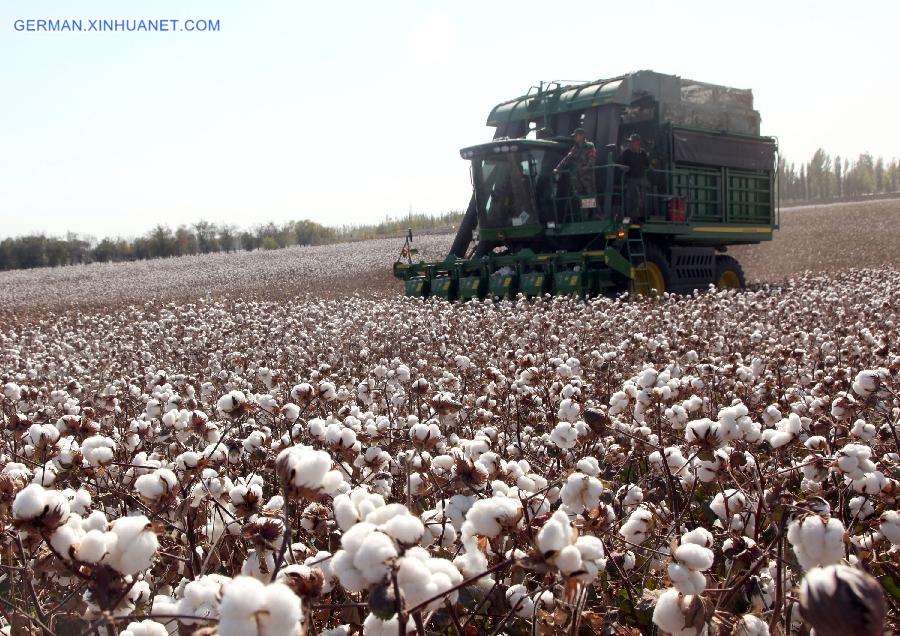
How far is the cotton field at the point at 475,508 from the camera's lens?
1.51 m

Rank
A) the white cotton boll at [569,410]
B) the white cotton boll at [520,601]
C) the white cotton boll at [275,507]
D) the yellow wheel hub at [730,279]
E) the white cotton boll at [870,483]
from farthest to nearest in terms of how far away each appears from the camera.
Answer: the yellow wheel hub at [730,279]
the white cotton boll at [569,410]
the white cotton boll at [870,483]
the white cotton boll at [275,507]
the white cotton boll at [520,601]

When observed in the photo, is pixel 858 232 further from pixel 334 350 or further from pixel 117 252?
pixel 117 252

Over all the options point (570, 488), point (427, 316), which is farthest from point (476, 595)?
point (427, 316)

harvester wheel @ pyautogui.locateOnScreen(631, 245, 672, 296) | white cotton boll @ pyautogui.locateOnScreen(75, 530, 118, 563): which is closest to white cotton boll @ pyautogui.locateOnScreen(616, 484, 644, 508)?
white cotton boll @ pyautogui.locateOnScreen(75, 530, 118, 563)

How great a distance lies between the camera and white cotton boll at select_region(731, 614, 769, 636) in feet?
5.86

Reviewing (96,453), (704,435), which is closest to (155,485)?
(96,453)

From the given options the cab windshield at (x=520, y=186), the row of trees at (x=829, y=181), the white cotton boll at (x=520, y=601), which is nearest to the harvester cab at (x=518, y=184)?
the cab windshield at (x=520, y=186)

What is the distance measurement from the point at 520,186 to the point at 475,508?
636 inches

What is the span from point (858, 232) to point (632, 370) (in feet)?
151

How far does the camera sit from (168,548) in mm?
2830

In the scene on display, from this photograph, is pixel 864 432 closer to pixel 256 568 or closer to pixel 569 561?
pixel 569 561

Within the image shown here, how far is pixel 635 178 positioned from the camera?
16.5 m

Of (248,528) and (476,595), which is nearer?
(248,528)

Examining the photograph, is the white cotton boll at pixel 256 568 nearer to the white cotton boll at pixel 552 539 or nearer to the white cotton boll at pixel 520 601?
the white cotton boll at pixel 520 601
